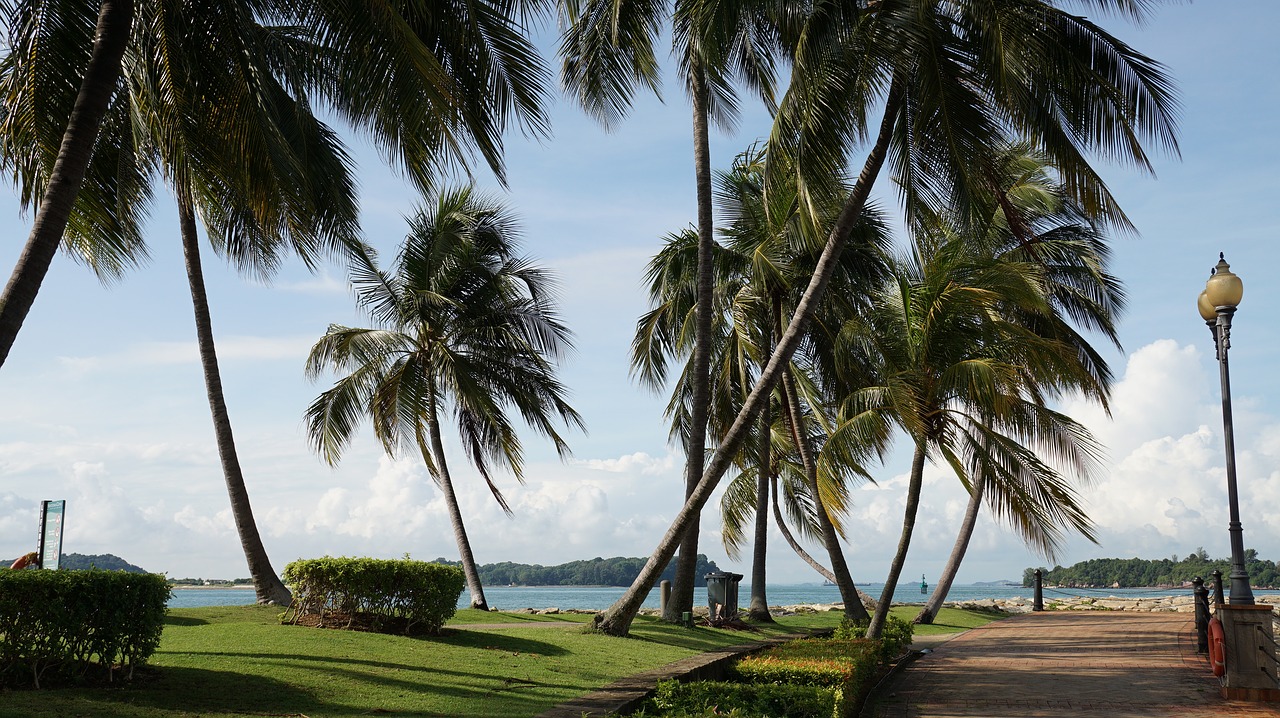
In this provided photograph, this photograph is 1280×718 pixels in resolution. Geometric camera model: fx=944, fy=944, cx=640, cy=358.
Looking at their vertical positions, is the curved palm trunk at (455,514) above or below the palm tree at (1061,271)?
below

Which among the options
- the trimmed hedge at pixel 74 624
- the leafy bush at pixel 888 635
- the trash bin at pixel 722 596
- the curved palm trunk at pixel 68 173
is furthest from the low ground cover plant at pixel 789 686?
the curved palm trunk at pixel 68 173

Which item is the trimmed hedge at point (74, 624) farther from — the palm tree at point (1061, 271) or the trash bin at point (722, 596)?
the palm tree at point (1061, 271)

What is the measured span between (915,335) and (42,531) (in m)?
13.0

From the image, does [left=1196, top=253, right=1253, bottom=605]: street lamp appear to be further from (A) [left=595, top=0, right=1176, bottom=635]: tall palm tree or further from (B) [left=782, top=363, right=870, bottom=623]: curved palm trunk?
(B) [left=782, top=363, right=870, bottom=623]: curved palm trunk

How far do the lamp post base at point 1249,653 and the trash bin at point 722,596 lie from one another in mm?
9131

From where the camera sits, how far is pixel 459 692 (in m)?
8.33

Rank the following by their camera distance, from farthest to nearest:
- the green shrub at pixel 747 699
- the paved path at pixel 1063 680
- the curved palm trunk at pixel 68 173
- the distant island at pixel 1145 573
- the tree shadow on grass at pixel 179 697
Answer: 1. the distant island at pixel 1145 573
2. the paved path at pixel 1063 680
3. the green shrub at pixel 747 699
4. the curved palm trunk at pixel 68 173
5. the tree shadow on grass at pixel 179 697

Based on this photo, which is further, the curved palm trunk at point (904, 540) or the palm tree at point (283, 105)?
the curved palm trunk at point (904, 540)

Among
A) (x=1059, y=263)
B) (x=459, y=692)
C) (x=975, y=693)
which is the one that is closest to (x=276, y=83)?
(x=459, y=692)

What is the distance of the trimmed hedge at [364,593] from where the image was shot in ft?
36.6

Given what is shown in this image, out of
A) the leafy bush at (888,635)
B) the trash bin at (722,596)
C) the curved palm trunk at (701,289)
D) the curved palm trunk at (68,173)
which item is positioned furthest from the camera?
the trash bin at (722,596)

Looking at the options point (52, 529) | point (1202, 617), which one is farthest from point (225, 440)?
point (1202, 617)

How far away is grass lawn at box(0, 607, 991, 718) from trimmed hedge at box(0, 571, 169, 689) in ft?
1.01

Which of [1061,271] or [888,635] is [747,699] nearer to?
[888,635]
